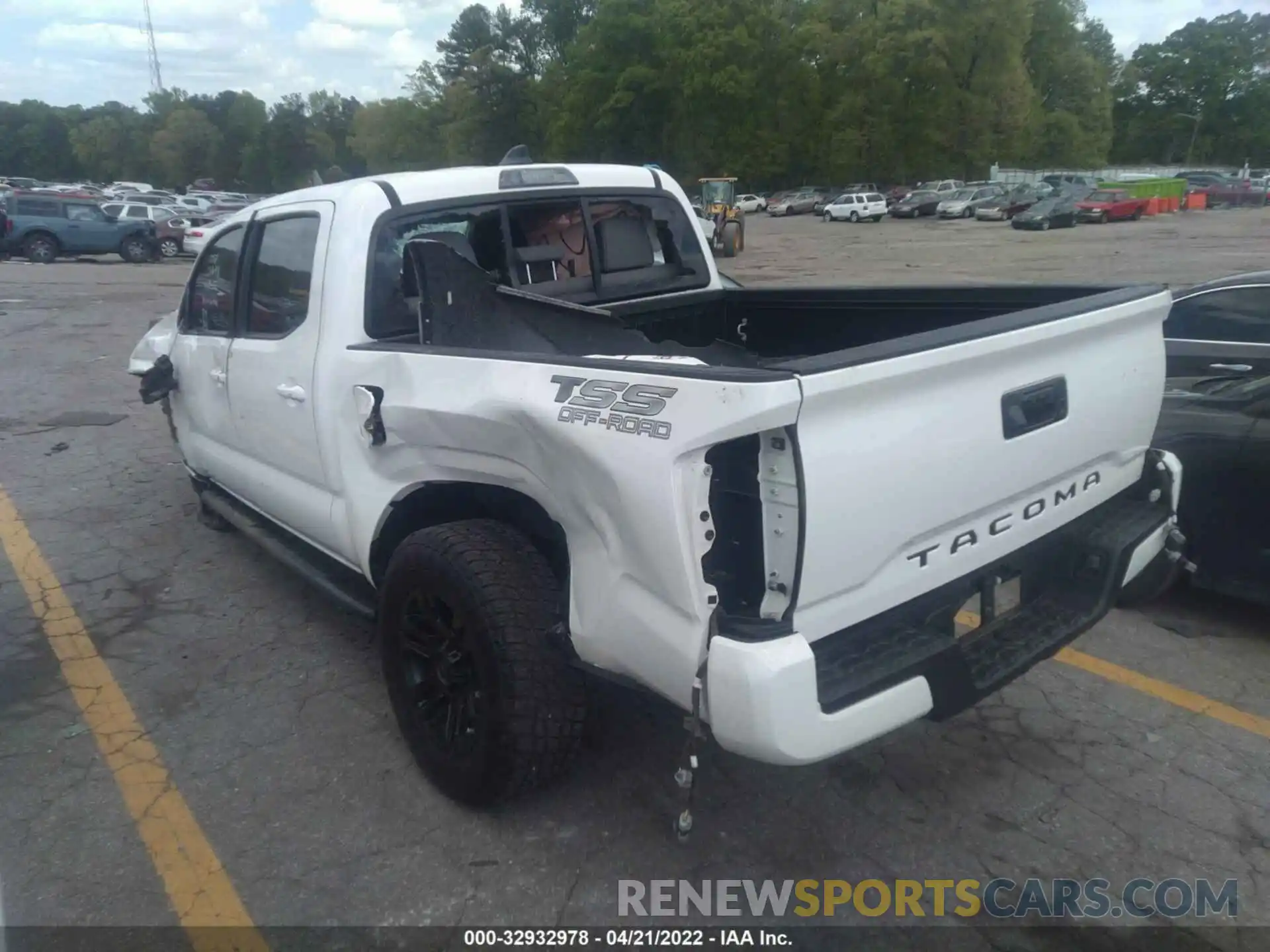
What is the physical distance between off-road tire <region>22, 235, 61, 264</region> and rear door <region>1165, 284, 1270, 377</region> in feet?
101

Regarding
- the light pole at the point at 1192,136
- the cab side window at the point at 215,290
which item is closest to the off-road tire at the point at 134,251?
the cab side window at the point at 215,290

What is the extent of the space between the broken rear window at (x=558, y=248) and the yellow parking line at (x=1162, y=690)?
208 cm

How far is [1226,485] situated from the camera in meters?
4.29

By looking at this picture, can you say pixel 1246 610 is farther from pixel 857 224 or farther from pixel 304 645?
pixel 857 224

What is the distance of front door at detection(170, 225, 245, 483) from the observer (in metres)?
4.71

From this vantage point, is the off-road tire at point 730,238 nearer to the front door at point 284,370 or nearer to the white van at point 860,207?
the white van at point 860,207

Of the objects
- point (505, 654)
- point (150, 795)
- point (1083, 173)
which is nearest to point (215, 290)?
point (150, 795)

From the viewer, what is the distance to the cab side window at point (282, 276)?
3947 millimetres

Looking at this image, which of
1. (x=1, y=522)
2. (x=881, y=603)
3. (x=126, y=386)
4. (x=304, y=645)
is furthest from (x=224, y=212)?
(x=881, y=603)

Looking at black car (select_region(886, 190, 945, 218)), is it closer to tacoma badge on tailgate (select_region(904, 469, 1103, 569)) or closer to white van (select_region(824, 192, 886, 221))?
white van (select_region(824, 192, 886, 221))

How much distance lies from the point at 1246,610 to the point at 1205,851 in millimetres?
2149

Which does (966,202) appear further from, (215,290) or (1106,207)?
(215,290)

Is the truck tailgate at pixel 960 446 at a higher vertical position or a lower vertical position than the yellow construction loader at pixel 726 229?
higher

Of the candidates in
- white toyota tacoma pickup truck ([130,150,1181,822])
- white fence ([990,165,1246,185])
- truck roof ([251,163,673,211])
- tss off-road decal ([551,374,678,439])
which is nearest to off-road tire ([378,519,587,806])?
white toyota tacoma pickup truck ([130,150,1181,822])
